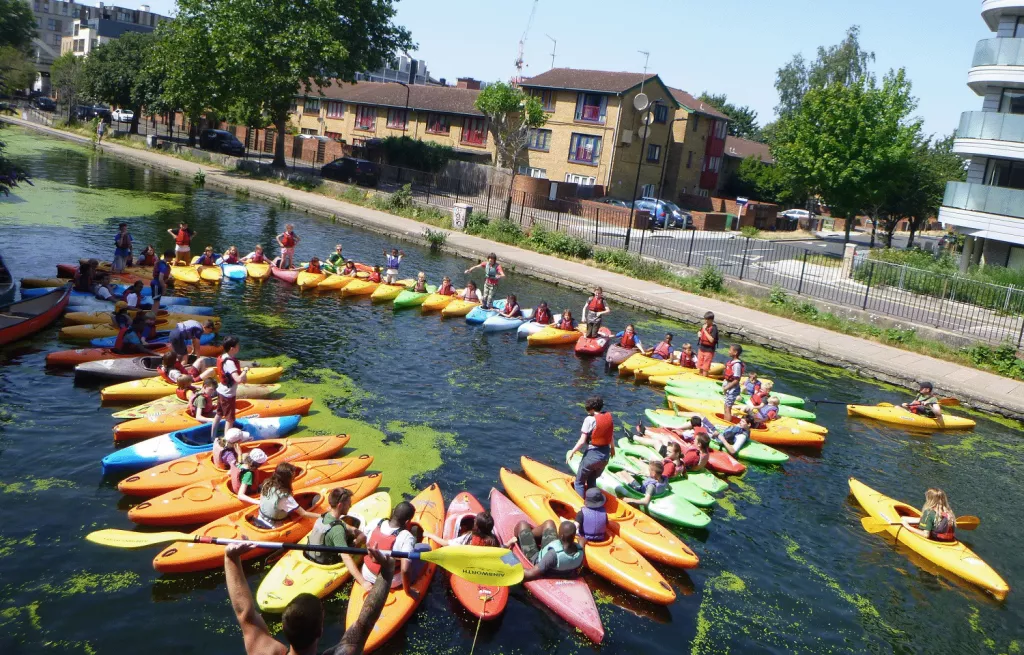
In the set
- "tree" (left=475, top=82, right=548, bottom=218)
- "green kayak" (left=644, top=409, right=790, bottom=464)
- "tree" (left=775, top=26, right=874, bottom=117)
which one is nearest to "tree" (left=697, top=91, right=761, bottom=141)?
"tree" (left=775, top=26, right=874, bottom=117)

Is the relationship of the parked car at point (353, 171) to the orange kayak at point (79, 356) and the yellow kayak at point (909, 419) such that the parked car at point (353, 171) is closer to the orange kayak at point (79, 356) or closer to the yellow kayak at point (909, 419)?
the orange kayak at point (79, 356)

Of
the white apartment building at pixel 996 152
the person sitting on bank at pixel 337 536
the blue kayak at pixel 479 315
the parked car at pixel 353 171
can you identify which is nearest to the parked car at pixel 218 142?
the parked car at pixel 353 171

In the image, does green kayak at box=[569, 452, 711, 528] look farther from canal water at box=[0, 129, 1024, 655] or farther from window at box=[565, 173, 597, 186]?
window at box=[565, 173, 597, 186]

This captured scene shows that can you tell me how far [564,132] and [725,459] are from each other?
140 feet

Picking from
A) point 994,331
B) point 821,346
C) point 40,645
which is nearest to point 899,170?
point 994,331

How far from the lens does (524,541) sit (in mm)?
10188

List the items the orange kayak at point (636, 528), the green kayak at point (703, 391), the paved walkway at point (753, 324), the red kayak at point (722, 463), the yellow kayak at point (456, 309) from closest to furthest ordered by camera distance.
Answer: the orange kayak at point (636, 528) < the red kayak at point (722, 463) < the green kayak at point (703, 391) < the paved walkway at point (753, 324) < the yellow kayak at point (456, 309)

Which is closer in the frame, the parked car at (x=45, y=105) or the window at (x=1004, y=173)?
the window at (x=1004, y=173)

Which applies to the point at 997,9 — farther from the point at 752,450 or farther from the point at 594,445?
the point at 594,445

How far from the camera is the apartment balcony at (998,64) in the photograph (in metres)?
31.6

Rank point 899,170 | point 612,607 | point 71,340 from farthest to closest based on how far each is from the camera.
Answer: point 899,170
point 71,340
point 612,607

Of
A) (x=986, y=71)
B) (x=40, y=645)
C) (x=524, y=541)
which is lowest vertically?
(x=40, y=645)

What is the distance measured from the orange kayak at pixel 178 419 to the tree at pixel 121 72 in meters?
55.2

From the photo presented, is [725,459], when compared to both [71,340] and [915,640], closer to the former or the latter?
[915,640]
